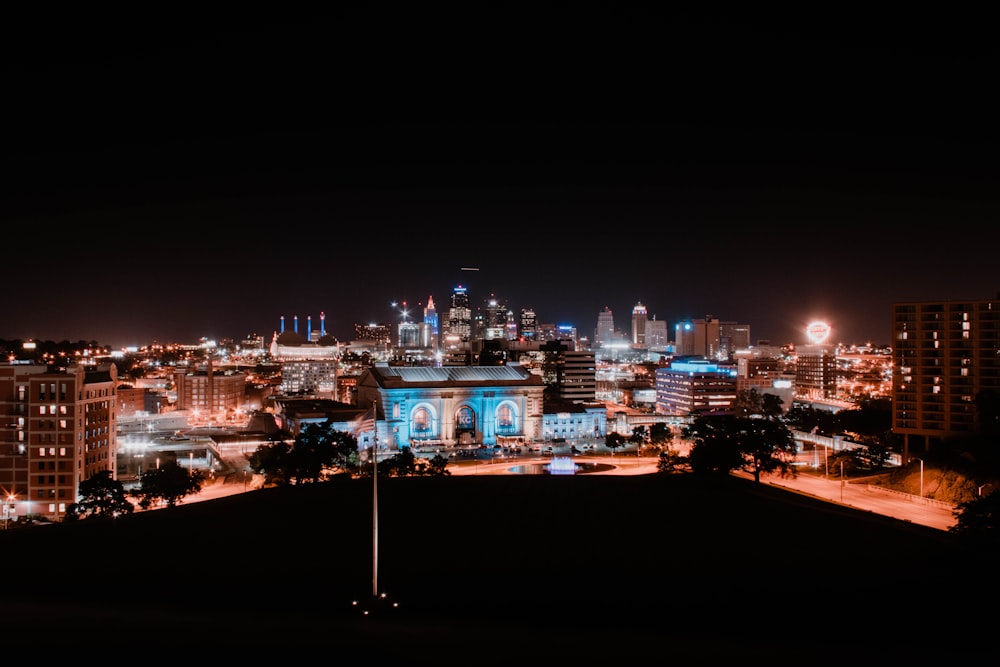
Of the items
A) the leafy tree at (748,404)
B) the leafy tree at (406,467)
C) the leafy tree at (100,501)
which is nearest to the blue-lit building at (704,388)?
the leafy tree at (748,404)

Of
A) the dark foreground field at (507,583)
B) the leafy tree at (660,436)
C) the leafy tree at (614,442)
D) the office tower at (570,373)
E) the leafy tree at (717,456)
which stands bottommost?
the leafy tree at (614,442)

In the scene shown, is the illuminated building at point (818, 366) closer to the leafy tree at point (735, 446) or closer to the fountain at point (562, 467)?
the leafy tree at point (735, 446)

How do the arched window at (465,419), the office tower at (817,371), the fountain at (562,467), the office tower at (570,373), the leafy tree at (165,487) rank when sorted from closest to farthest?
1. the leafy tree at (165,487)
2. the fountain at (562,467)
3. the arched window at (465,419)
4. the office tower at (570,373)
5. the office tower at (817,371)

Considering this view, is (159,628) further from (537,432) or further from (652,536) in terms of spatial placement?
(537,432)

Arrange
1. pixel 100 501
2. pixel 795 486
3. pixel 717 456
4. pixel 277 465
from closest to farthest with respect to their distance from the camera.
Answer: pixel 100 501 < pixel 717 456 < pixel 277 465 < pixel 795 486

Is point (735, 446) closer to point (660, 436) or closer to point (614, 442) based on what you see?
point (660, 436)

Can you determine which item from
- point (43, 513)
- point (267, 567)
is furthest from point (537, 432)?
point (267, 567)

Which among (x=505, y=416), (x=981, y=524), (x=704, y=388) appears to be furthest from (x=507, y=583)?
(x=704, y=388)
